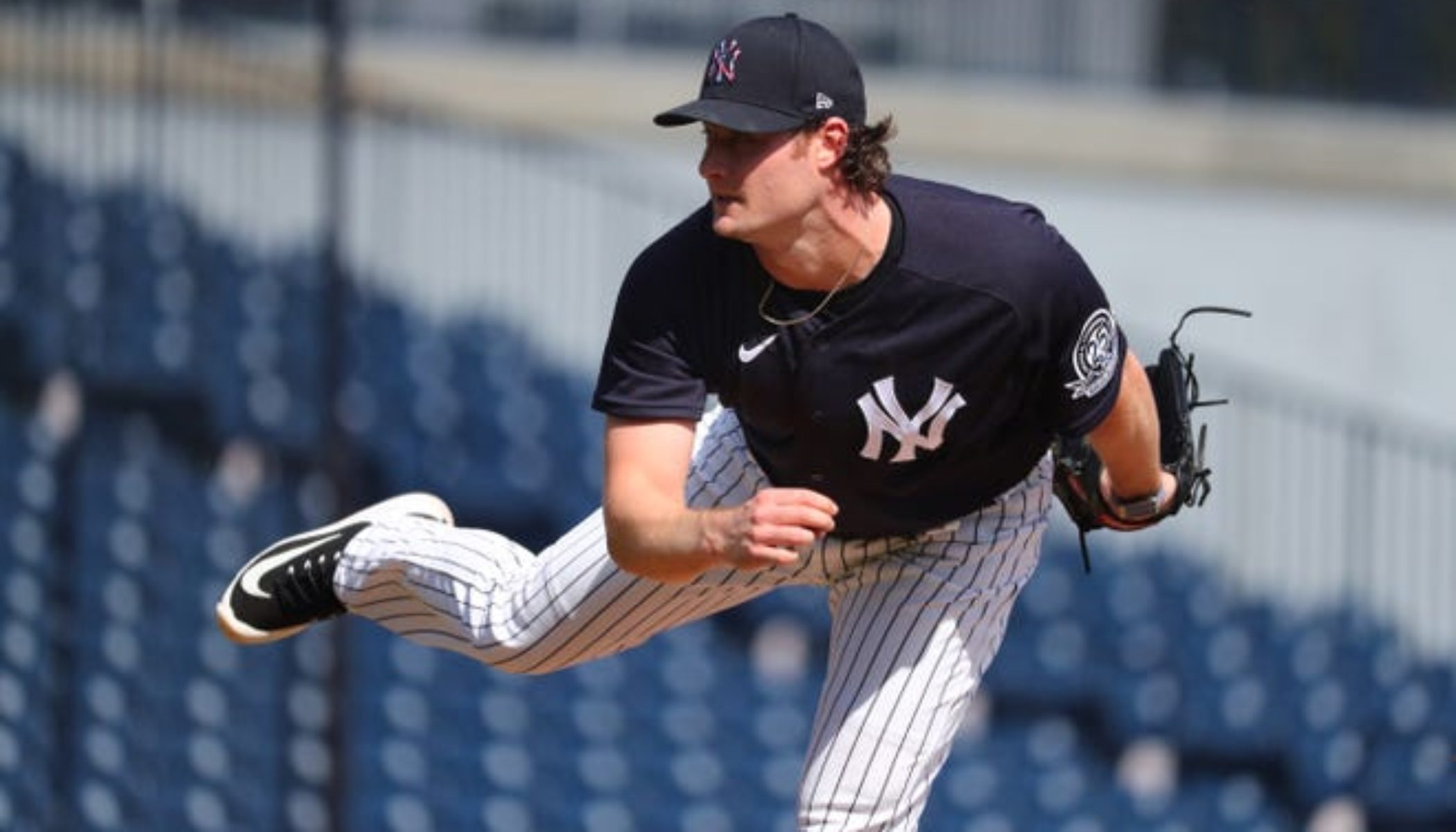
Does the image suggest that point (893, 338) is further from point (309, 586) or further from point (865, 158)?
point (309, 586)

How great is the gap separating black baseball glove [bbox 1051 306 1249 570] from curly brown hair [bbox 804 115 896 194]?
65 centimetres

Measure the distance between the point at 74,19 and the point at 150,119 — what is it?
482 millimetres

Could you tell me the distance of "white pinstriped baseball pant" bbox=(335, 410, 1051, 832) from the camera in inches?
173

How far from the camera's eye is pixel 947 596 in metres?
4.55

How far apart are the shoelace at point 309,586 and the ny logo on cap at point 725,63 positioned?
1.40m

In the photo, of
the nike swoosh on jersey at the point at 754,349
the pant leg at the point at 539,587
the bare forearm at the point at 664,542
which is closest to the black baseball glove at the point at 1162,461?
the pant leg at the point at 539,587

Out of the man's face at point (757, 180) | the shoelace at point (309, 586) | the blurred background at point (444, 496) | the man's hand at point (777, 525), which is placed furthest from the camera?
the blurred background at point (444, 496)

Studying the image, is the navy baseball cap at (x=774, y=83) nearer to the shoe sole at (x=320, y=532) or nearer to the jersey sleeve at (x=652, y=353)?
the jersey sleeve at (x=652, y=353)

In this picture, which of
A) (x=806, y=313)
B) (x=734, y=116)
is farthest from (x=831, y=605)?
(x=734, y=116)

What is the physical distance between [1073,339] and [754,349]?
532 mm

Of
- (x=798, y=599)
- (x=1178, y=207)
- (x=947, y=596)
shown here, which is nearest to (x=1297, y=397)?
(x=1178, y=207)

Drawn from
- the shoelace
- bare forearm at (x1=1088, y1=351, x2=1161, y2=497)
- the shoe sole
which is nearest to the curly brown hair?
bare forearm at (x1=1088, y1=351, x2=1161, y2=497)

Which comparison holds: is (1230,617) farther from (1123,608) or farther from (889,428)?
(889,428)

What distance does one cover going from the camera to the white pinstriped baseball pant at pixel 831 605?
14.4 feet
